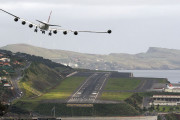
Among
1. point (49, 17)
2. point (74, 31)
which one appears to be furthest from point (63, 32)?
point (49, 17)

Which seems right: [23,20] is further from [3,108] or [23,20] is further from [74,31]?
[3,108]

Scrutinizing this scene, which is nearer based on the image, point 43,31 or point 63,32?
point 63,32

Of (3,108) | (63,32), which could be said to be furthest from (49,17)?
(3,108)

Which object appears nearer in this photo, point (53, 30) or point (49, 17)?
point (53, 30)

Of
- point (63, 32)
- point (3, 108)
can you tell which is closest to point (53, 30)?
point (63, 32)

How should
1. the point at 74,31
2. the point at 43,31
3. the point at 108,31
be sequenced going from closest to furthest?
the point at 108,31
the point at 74,31
the point at 43,31

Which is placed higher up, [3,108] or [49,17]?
[49,17]

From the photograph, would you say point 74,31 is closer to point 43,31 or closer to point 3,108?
point 43,31

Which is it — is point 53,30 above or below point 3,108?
above

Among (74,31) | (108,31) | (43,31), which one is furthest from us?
(43,31)
